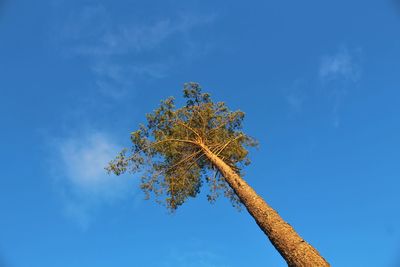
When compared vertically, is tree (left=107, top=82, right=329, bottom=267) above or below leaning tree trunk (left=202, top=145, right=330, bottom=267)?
above

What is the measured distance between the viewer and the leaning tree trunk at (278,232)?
865 centimetres

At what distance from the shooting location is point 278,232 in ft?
32.2

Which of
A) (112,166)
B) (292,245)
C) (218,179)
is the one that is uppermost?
(112,166)

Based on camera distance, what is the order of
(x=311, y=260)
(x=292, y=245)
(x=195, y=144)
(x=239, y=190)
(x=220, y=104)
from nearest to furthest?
(x=311, y=260), (x=292, y=245), (x=239, y=190), (x=195, y=144), (x=220, y=104)

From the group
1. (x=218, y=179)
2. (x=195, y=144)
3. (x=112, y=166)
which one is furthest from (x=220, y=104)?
(x=112, y=166)

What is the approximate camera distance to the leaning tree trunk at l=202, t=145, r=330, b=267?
8648 mm

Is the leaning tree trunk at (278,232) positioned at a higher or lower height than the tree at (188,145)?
lower

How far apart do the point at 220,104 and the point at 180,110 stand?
1956 mm

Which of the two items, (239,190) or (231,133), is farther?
(231,133)

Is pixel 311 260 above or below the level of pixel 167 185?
below

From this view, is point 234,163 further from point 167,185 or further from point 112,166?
point 112,166

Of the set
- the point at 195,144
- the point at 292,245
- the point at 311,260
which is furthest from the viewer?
the point at 195,144

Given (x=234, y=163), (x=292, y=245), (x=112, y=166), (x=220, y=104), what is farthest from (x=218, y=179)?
(x=292, y=245)

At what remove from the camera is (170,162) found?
668 inches
